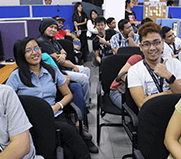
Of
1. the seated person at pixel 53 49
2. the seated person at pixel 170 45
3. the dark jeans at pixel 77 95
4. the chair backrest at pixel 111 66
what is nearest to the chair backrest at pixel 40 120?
the dark jeans at pixel 77 95

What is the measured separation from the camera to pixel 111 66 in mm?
2191

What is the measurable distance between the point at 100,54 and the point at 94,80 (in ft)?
1.76

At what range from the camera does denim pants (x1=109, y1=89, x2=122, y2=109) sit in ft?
6.56

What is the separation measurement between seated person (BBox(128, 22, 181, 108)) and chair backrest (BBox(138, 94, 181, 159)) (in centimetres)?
40

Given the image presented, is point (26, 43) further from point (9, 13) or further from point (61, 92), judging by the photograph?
point (9, 13)

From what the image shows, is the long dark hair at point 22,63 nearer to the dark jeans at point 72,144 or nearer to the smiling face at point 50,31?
the dark jeans at point 72,144

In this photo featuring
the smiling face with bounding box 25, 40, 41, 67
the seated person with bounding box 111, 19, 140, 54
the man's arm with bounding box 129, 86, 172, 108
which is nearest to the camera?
the man's arm with bounding box 129, 86, 172, 108

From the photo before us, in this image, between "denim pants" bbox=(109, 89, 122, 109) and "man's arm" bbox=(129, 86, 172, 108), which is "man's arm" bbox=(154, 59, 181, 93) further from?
"denim pants" bbox=(109, 89, 122, 109)

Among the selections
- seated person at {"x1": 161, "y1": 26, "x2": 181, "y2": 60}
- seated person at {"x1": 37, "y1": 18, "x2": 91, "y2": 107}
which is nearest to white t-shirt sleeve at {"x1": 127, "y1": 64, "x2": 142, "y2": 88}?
seated person at {"x1": 37, "y1": 18, "x2": 91, "y2": 107}

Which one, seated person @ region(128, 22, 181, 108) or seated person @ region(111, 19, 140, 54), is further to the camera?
seated person @ region(111, 19, 140, 54)

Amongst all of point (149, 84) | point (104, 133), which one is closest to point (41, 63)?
point (149, 84)

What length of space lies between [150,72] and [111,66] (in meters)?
0.68

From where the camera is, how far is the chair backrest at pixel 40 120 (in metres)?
1.17

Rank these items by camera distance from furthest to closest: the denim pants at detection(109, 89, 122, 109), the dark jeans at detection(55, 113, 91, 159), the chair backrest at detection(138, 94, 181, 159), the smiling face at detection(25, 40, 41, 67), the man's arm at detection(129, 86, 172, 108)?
the denim pants at detection(109, 89, 122, 109) < the smiling face at detection(25, 40, 41, 67) < the man's arm at detection(129, 86, 172, 108) < the dark jeans at detection(55, 113, 91, 159) < the chair backrest at detection(138, 94, 181, 159)
